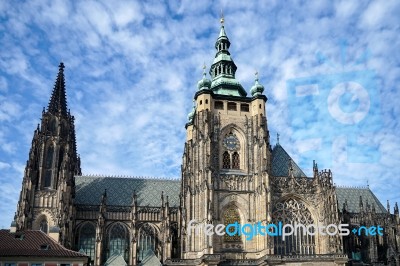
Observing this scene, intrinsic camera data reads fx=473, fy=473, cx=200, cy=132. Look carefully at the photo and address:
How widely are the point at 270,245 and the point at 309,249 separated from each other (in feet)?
20.6

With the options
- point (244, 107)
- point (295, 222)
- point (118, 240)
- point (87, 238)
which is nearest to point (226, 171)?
point (244, 107)

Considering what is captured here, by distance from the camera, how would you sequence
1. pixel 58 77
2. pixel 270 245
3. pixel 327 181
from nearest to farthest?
pixel 270 245, pixel 327 181, pixel 58 77

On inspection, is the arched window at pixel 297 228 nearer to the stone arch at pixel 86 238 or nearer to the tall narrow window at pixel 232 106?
the tall narrow window at pixel 232 106

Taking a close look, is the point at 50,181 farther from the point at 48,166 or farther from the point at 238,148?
the point at 238,148

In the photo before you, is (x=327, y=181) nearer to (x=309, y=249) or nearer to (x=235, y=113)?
(x=309, y=249)

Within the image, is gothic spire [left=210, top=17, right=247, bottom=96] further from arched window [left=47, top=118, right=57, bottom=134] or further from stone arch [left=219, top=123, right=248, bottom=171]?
arched window [left=47, top=118, right=57, bottom=134]

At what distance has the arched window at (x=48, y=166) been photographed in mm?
66875

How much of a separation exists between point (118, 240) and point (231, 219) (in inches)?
693

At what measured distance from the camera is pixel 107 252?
66.5 metres

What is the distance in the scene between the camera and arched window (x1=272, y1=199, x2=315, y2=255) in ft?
200

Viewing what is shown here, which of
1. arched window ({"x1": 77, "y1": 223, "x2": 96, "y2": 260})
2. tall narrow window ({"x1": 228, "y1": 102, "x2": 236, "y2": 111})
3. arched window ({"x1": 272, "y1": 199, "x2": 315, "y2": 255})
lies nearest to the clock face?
tall narrow window ({"x1": 228, "y1": 102, "x2": 236, "y2": 111})

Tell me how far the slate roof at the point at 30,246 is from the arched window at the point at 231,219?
18.6 meters

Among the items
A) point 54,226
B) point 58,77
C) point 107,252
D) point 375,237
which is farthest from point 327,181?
point 58,77

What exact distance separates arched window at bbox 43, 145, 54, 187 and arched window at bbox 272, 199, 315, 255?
31738 millimetres
